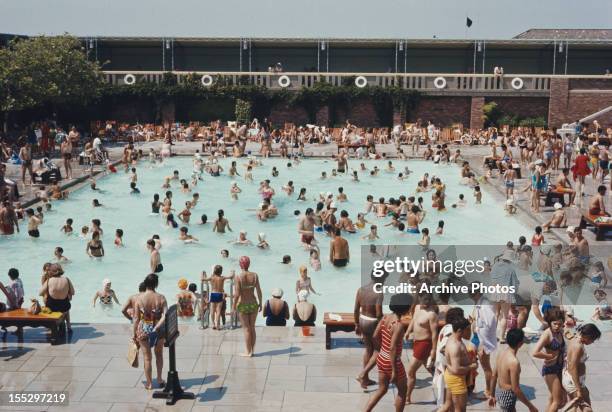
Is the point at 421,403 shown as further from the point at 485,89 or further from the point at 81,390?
the point at 485,89

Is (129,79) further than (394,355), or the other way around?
(129,79)

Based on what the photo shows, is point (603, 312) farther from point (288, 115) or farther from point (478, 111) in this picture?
point (288, 115)

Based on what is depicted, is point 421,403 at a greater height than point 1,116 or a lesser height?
lesser

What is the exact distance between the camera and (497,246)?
749 inches

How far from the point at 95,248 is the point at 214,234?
3474 millimetres

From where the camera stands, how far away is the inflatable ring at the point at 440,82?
3928 cm

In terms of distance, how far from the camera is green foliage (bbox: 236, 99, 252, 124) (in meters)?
39.7

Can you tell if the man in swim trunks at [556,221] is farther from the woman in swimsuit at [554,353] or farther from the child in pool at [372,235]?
the woman in swimsuit at [554,353]

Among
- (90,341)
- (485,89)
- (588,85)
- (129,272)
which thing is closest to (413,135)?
(485,89)

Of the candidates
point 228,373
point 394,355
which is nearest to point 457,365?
point 394,355

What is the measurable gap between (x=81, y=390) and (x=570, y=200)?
1597 centimetres

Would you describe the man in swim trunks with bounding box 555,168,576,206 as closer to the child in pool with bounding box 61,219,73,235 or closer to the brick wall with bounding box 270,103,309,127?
the child in pool with bounding box 61,219,73,235

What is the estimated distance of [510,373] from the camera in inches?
281

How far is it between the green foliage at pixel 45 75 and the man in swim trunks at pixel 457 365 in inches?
1041
